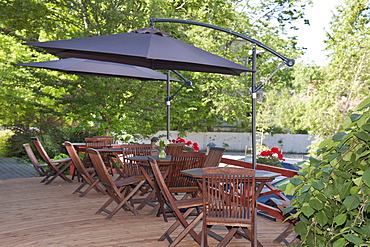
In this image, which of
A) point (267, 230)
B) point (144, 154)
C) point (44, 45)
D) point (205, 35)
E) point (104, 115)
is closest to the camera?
point (44, 45)

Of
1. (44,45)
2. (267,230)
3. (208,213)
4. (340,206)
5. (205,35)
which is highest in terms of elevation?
(205,35)

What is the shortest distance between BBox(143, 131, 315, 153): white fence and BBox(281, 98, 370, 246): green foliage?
25108mm

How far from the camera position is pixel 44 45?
470 centimetres

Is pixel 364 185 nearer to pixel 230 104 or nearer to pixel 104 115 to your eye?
pixel 104 115

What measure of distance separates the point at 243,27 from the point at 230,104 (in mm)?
4424

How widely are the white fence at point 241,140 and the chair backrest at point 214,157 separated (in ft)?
67.9

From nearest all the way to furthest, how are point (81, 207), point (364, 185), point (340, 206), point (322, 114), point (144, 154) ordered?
point (364, 185), point (340, 206), point (81, 207), point (144, 154), point (322, 114)

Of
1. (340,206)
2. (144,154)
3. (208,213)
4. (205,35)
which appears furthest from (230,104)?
(340,206)

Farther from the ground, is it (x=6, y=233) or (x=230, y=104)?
(x=230, y=104)

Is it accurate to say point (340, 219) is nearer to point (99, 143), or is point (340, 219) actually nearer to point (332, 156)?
point (332, 156)

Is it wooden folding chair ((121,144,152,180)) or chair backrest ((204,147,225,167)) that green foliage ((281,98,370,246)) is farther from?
wooden folding chair ((121,144,152,180))

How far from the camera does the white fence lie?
27.5 metres

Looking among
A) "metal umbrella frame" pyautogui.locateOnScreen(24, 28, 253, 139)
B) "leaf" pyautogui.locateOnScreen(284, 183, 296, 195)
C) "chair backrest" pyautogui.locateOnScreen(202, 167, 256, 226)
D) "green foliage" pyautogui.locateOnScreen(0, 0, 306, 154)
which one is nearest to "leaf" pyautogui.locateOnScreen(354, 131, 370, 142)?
"leaf" pyautogui.locateOnScreen(284, 183, 296, 195)

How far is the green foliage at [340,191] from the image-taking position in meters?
1.27
